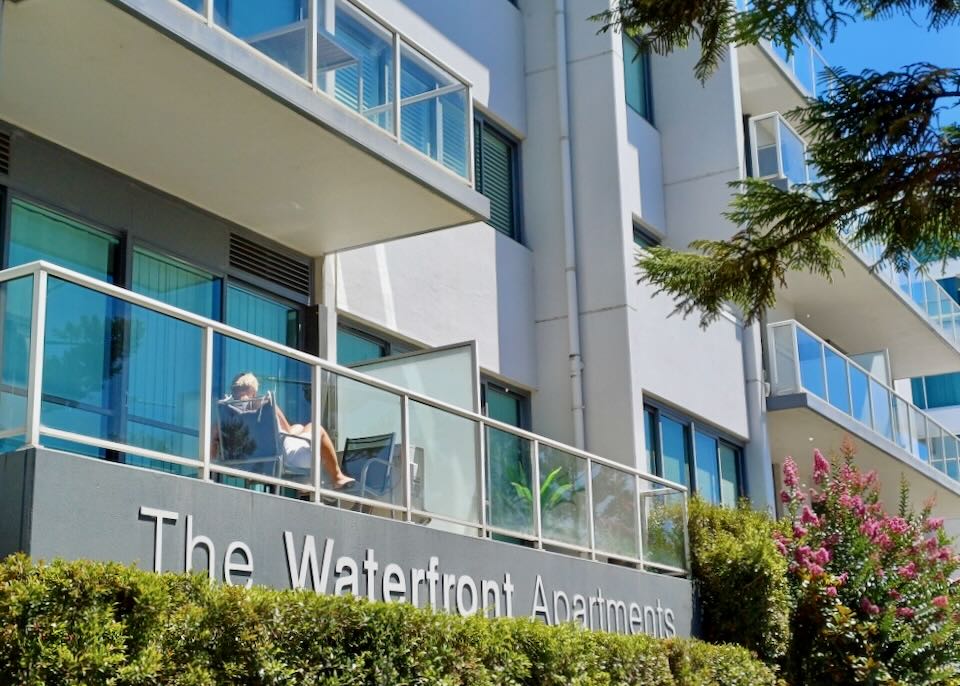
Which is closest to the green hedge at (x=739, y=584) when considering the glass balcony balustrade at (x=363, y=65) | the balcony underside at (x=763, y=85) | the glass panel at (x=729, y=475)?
the glass balcony balustrade at (x=363, y=65)

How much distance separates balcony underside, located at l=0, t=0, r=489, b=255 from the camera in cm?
1012

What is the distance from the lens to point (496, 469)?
41.3 feet

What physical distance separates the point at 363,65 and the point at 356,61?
4.8 inches

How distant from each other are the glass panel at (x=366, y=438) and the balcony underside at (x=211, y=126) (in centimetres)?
243

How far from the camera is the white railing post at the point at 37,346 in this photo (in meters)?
7.79

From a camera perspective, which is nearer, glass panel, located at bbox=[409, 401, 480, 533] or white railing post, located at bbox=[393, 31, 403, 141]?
glass panel, located at bbox=[409, 401, 480, 533]

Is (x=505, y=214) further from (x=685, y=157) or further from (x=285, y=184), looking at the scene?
(x=285, y=184)

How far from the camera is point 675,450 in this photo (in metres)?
20.8

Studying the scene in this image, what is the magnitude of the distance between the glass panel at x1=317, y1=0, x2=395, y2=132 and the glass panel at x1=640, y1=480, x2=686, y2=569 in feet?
17.0

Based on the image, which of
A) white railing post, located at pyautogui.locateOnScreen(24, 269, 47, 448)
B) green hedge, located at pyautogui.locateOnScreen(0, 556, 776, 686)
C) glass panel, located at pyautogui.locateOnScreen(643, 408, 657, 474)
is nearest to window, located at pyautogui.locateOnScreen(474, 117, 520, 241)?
glass panel, located at pyautogui.locateOnScreen(643, 408, 657, 474)

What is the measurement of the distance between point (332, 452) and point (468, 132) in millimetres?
4921

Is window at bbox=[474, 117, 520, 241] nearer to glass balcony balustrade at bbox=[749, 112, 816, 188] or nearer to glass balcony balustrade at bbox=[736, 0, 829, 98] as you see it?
glass balcony balustrade at bbox=[749, 112, 816, 188]

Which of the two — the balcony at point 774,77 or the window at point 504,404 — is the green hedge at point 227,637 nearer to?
the window at point 504,404

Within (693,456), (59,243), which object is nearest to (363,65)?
(59,243)
